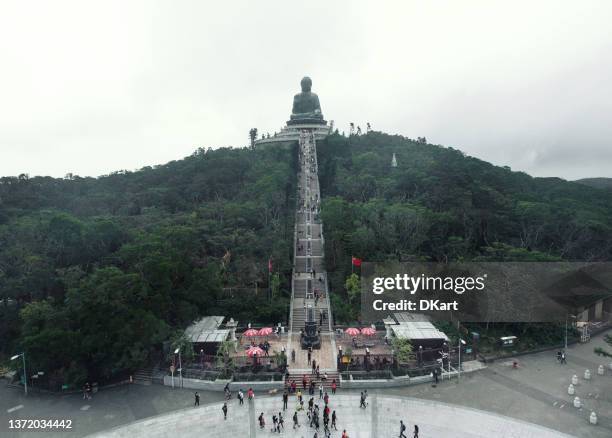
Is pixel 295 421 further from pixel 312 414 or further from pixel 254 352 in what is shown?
pixel 254 352

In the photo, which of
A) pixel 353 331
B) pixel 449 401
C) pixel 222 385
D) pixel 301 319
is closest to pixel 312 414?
pixel 222 385

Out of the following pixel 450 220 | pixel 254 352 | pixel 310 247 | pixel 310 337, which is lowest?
pixel 254 352

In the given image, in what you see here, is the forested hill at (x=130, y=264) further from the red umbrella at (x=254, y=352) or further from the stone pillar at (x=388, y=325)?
the stone pillar at (x=388, y=325)

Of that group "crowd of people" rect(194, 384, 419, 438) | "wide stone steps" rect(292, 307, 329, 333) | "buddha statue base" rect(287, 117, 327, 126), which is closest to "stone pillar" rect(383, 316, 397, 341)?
"wide stone steps" rect(292, 307, 329, 333)

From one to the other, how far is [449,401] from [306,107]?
274ft

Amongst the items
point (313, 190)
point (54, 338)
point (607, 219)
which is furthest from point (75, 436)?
point (607, 219)

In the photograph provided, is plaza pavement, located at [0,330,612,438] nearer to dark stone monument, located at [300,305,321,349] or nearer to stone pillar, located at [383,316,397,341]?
stone pillar, located at [383,316,397,341]

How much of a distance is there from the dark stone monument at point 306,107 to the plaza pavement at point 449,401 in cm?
7781

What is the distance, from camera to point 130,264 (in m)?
34.9

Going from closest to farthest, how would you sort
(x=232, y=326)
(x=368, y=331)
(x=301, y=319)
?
(x=368, y=331) < (x=232, y=326) < (x=301, y=319)

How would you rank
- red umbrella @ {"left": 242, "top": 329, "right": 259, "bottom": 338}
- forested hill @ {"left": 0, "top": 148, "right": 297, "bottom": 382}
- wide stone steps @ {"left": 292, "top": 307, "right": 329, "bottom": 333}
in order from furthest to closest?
wide stone steps @ {"left": 292, "top": 307, "right": 329, "bottom": 333} → red umbrella @ {"left": 242, "top": 329, "right": 259, "bottom": 338} → forested hill @ {"left": 0, "top": 148, "right": 297, "bottom": 382}

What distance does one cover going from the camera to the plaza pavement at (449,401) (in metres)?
24.6

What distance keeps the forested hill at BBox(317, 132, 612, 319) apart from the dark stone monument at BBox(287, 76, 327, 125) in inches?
1458

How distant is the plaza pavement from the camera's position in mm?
24562
